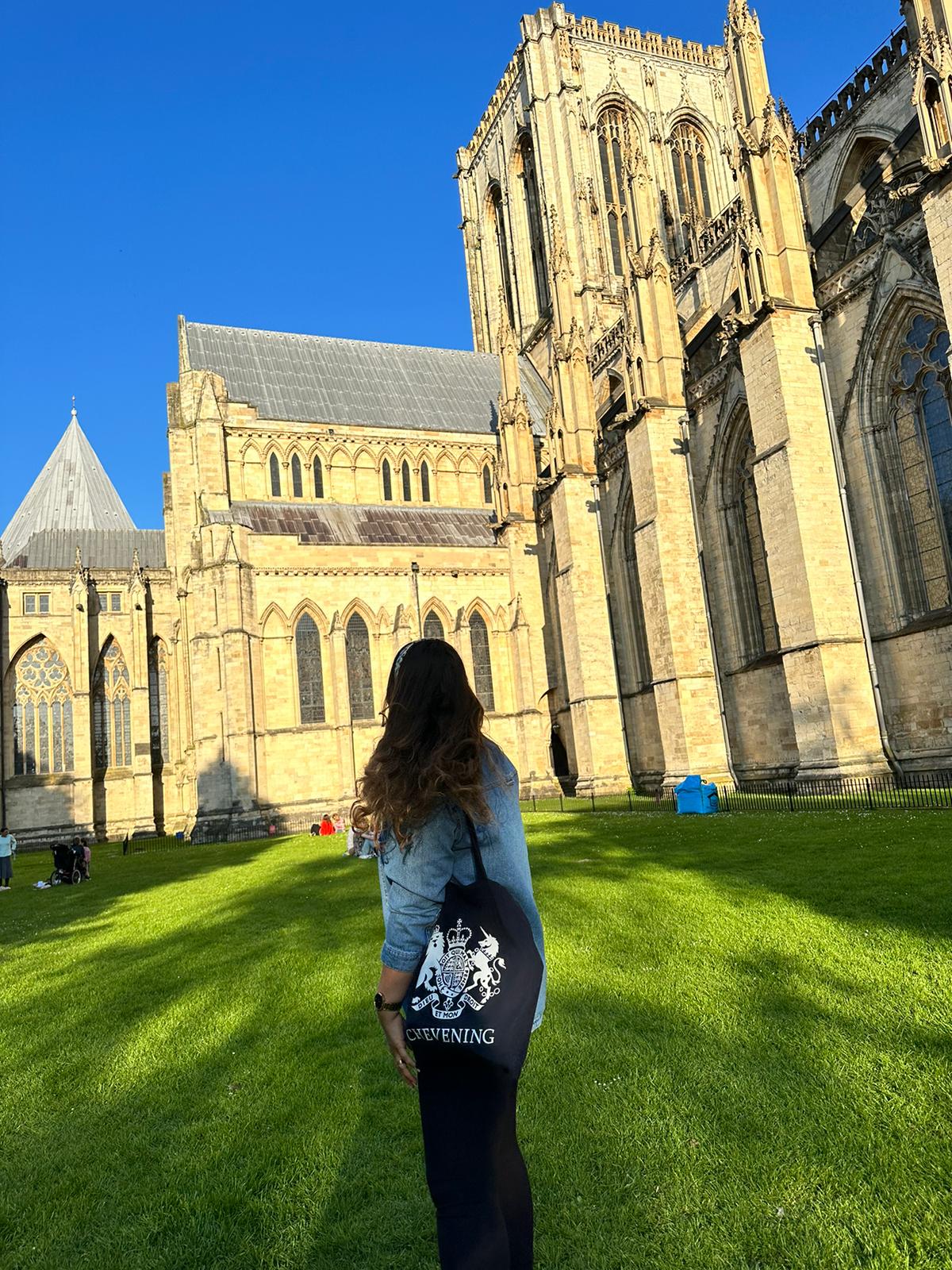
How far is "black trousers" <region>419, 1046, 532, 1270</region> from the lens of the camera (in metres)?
2.15

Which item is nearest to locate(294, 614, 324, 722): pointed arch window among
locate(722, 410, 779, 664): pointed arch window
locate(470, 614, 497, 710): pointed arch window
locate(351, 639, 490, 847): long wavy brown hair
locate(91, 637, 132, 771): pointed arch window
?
locate(470, 614, 497, 710): pointed arch window

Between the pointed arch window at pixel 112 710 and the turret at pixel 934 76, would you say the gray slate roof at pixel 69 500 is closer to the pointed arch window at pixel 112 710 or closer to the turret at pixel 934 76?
the pointed arch window at pixel 112 710

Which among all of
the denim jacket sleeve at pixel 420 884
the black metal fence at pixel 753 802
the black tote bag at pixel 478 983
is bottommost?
the black metal fence at pixel 753 802

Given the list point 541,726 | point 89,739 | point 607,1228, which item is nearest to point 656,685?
point 541,726

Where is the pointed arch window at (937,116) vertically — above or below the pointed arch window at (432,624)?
above

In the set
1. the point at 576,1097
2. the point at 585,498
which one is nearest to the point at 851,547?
the point at 585,498

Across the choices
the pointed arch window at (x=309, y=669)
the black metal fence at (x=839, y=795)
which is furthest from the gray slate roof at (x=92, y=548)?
the black metal fence at (x=839, y=795)

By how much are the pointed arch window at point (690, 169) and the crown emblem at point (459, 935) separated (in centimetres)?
5018

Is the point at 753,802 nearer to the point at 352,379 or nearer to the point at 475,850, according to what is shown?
the point at 475,850

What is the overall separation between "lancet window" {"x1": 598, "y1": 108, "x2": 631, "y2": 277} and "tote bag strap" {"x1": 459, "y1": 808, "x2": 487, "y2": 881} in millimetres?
44216

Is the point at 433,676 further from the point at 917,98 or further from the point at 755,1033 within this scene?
the point at 917,98

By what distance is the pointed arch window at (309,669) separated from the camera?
3055 centimetres

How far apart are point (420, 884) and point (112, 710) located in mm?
44153

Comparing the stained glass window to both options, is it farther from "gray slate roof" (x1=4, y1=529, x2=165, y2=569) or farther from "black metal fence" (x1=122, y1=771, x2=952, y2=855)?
"black metal fence" (x1=122, y1=771, x2=952, y2=855)
